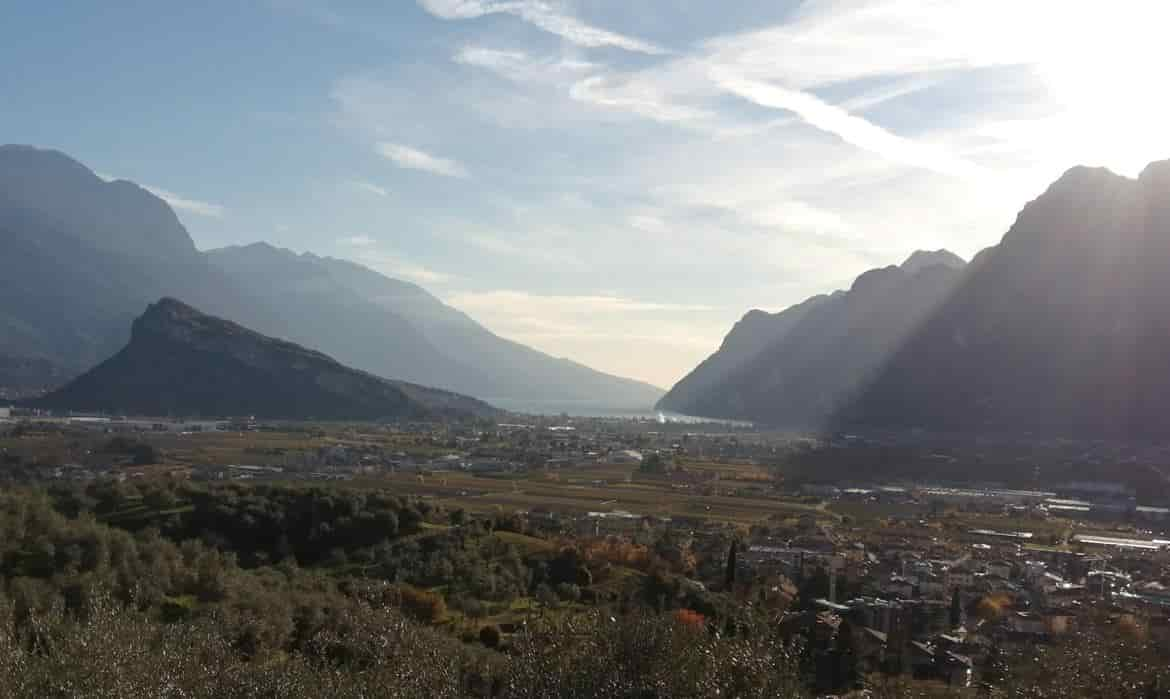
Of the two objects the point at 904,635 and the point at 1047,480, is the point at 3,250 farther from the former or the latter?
the point at 904,635

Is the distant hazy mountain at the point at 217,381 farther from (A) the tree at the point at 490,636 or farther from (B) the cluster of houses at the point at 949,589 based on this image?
(A) the tree at the point at 490,636

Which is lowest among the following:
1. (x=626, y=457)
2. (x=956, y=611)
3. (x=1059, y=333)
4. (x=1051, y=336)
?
(x=626, y=457)

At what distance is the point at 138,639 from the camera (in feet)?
39.9

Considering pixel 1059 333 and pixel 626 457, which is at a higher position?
pixel 1059 333

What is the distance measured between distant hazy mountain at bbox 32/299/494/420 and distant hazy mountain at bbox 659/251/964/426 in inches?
1999

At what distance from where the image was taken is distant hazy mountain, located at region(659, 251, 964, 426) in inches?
5030

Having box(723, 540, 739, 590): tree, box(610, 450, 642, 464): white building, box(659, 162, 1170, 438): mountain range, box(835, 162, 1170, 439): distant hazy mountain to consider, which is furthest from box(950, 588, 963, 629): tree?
box(835, 162, 1170, 439): distant hazy mountain

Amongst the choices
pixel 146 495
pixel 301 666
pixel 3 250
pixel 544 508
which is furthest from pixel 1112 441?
pixel 3 250

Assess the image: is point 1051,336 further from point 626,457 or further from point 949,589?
point 949,589

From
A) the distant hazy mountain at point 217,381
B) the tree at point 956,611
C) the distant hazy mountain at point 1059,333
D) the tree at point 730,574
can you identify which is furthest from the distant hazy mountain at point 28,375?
the tree at point 956,611

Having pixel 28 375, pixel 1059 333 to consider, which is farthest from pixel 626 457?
pixel 28 375

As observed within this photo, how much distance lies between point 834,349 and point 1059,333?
5709cm

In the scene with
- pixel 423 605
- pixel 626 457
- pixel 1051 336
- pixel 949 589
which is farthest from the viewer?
pixel 1051 336

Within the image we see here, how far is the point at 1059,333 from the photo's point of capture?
8719 cm
